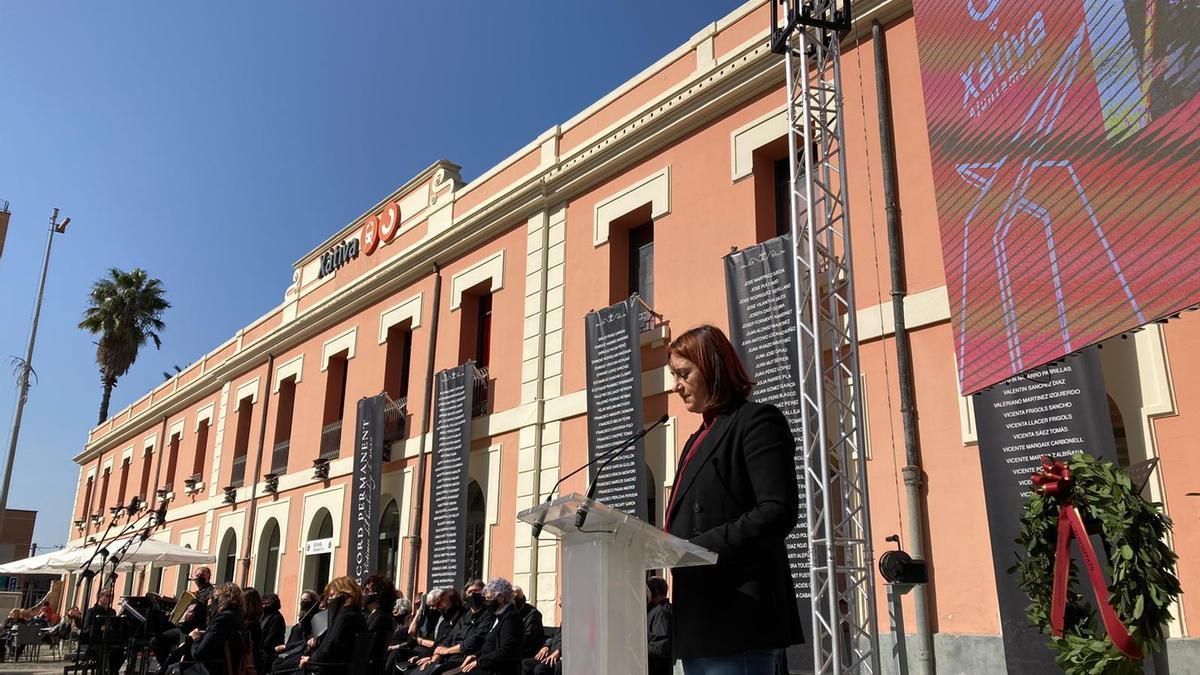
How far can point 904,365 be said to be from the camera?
8930 mm

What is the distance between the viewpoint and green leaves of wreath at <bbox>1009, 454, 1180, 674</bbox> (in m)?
5.35

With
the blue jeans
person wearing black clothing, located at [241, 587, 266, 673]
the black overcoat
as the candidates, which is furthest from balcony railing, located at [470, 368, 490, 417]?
the blue jeans

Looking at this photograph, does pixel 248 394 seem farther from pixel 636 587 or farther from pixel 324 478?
pixel 636 587

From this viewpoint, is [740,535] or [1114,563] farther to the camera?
[1114,563]

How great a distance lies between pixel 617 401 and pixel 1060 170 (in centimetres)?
587

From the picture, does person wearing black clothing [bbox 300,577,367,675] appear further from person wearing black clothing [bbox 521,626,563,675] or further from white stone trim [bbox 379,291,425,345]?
white stone trim [bbox 379,291,425,345]

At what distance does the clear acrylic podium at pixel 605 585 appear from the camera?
2525 mm

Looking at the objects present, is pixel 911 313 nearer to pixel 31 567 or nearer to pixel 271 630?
pixel 271 630

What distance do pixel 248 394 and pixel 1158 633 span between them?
21.2 meters

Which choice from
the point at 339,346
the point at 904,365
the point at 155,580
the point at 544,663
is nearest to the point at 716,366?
the point at 904,365

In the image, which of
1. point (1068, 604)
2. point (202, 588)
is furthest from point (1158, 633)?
point (202, 588)

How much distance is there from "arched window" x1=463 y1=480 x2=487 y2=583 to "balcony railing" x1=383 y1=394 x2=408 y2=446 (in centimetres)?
219

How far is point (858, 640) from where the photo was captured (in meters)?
7.49

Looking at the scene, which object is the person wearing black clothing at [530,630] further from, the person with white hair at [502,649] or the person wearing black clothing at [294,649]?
the person wearing black clothing at [294,649]
